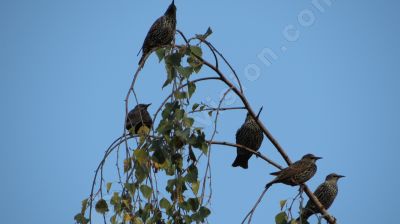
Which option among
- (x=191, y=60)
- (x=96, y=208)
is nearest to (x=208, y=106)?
(x=191, y=60)

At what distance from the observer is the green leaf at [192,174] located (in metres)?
3.89

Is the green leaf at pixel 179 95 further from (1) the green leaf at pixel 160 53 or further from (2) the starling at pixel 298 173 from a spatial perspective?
(2) the starling at pixel 298 173

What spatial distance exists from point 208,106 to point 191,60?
340 mm

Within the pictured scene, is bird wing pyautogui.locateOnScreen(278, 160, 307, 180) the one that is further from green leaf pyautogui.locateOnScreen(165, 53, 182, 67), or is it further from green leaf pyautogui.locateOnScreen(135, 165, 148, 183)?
green leaf pyautogui.locateOnScreen(135, 165, 148, 183)

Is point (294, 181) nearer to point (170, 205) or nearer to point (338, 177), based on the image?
point (338, 177)

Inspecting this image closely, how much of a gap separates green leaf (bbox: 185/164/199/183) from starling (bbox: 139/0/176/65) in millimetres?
3934

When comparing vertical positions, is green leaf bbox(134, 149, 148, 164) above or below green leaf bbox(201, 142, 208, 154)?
above

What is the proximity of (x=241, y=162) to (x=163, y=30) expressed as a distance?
238 cm

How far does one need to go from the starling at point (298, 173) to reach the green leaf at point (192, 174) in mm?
2004

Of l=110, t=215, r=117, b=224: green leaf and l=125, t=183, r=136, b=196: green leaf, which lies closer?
l=125, t=183, r=136, b=196: green leaf

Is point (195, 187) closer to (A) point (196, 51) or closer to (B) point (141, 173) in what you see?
(B) point (141, 173)

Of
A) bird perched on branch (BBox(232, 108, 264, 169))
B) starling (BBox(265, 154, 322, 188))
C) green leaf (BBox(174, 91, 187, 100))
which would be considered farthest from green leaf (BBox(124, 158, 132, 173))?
bird perched on branch (BBox(232, 108, 264, 169))

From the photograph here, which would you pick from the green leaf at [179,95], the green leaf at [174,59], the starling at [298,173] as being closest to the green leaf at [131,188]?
the green leaf at [179,95]

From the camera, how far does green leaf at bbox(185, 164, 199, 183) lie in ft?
12.8
